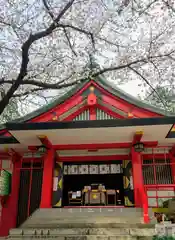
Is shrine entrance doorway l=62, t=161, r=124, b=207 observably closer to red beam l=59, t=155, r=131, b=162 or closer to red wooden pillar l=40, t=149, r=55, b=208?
red beam l=59, t=155, r=131, b=162

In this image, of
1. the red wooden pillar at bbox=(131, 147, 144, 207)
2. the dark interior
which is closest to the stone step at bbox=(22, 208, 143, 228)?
the red wooden pillar at bbox=(131, 147, 144, 207)

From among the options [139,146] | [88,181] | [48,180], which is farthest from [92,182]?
[139,146]

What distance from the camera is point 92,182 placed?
12.0 meters

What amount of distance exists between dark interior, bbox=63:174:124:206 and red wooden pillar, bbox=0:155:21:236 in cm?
202

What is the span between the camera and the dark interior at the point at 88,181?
1175 cm

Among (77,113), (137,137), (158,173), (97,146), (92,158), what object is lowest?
(158,173)

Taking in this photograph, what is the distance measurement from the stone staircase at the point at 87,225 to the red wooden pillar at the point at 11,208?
2425 mm

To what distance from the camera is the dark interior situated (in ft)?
38.5

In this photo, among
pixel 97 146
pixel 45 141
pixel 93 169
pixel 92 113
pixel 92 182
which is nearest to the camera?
pixel 45 141

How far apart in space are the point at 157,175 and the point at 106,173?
2116 mm

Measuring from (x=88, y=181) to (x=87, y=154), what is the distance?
1.41 metres

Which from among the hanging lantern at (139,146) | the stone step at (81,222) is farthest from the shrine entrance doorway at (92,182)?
the stone step at (81,222)

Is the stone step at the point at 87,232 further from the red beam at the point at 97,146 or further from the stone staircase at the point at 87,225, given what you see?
the red beam at the point at 97,146

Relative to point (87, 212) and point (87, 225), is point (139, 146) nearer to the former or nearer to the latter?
point (87, 212)
